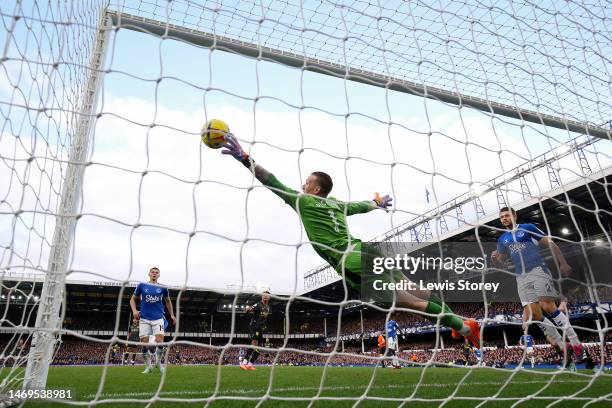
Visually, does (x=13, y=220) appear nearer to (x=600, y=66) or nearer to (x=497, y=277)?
(x=600, y=66)

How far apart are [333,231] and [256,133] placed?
1259 mm

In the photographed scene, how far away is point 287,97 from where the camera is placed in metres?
3.27

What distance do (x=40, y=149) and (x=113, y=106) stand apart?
152 cm

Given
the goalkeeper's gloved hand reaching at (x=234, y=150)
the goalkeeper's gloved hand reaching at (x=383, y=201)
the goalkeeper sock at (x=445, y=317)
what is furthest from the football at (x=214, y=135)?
the goalkeeper sock at (x=445, y=317)

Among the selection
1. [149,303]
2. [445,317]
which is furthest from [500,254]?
[149,303]

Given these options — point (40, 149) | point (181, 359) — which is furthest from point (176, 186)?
point (181, 359)

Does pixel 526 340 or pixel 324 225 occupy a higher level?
pixel 324 225

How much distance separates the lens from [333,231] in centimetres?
385

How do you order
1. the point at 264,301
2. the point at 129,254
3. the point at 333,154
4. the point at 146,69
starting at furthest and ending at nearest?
the point at 264,301 < the point at 333,154 < the point at 146,69 < the point at 129,254

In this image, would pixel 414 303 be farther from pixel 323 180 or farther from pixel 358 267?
pixel 323 180

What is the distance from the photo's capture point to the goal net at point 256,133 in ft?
8.74

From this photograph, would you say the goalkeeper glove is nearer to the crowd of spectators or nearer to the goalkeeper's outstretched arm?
the goalkeeper's outstretched arm

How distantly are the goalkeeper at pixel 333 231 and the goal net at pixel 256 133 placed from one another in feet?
0.39

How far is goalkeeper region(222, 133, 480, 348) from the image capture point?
3.41 m
